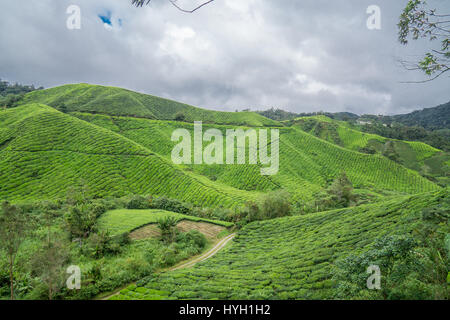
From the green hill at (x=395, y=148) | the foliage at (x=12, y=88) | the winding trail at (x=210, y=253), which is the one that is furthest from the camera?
the foliage at (x=12, y=88)

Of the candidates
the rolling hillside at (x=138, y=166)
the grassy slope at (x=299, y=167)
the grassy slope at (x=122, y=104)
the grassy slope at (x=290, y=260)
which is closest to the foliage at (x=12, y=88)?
the grassy slope at (x=122, y=104)

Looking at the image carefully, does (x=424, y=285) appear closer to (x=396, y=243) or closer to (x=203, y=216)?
(x=396, y=243)

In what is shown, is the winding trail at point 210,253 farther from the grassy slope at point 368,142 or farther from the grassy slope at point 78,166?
the grassy slope at point 368,142

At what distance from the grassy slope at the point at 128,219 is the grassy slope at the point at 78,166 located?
1046 centimetres

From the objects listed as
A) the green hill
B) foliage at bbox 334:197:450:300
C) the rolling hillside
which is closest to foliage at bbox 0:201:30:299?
foliage at bbox 334:197:450:300

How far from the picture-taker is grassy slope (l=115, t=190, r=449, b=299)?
12.8 m

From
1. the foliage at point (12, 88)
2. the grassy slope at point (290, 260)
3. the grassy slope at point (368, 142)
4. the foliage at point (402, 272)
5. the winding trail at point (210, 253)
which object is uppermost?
the foliage at point (12, 88)

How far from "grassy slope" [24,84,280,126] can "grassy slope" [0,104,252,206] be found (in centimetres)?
4025

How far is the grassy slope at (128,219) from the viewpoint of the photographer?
28.1 metres

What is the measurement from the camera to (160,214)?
3459cm

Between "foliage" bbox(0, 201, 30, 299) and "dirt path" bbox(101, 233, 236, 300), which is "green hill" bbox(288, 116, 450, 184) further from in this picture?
"foliage" bbox(0, 201, 30, 299)

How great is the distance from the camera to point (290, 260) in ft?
60.7

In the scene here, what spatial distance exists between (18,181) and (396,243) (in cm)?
5836

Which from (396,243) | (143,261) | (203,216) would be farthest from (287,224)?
(396,243)
